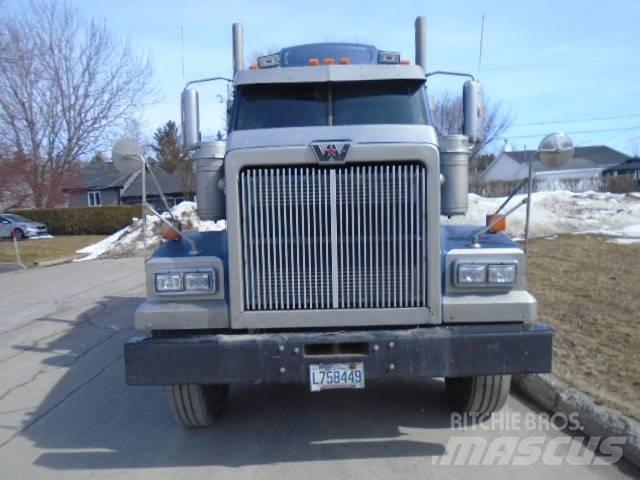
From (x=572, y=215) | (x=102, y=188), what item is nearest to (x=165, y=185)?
(x=102, y=188)

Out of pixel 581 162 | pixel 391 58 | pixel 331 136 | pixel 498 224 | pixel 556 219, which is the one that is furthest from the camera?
pixel 581 162

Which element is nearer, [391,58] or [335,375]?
[335,375]

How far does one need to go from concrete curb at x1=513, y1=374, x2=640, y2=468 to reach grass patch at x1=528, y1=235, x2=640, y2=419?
105 mm

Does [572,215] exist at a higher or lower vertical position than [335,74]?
lower

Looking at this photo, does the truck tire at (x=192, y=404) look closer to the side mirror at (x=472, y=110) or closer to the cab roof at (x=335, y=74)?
the cab roof at (x=335, y=74)

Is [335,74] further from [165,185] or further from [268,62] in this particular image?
[165,185]

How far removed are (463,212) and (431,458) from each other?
1904mm

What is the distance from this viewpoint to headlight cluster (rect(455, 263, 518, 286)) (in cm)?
434

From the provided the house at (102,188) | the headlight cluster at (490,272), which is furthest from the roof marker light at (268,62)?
the house at (102,188)

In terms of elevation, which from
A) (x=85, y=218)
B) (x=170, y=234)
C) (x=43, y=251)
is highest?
(x=170, y=234)

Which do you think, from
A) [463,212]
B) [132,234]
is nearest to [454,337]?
[463,212]

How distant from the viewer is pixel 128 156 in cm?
487

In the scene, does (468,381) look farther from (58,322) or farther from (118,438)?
(58,322)

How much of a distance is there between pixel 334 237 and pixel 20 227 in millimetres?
34693
